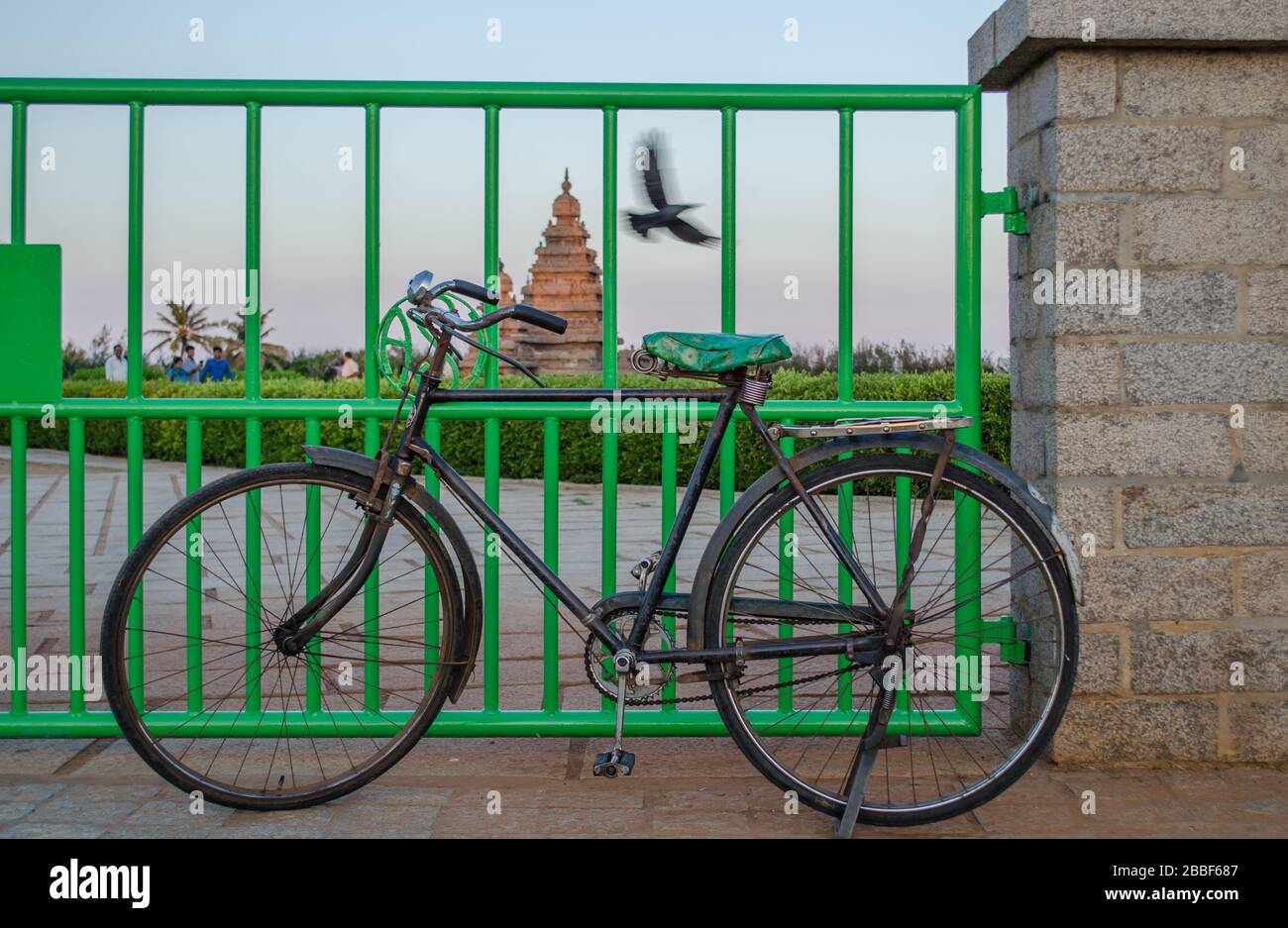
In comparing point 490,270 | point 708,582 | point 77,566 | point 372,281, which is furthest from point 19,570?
point 708,582

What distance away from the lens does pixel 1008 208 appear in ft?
12.1

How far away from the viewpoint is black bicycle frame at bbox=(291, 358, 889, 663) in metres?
3.08

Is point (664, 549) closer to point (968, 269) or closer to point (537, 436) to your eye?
point (968, 269)

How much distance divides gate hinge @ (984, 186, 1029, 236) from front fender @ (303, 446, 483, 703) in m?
1.66

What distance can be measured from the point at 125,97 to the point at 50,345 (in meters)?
0.70

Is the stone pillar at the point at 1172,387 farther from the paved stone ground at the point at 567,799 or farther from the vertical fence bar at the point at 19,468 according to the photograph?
the vertical fence bar at the point at 19,468

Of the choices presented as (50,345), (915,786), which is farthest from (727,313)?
(50,345)

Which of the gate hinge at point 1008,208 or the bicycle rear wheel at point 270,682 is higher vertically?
the gate hinge at point 1008,208

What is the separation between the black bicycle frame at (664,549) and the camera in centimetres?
308

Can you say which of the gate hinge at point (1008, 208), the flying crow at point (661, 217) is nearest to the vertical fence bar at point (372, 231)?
the flying crow at point (661, 217)

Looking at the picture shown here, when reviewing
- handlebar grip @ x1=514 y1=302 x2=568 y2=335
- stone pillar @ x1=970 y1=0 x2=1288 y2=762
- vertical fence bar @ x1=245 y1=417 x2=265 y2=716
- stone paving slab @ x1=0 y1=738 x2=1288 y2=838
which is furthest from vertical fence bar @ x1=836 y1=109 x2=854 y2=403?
vertical fence bar @ x1=245 y1=417 x2=265 y2=716

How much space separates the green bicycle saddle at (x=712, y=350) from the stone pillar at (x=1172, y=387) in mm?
876

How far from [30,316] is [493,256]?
49.8 inches

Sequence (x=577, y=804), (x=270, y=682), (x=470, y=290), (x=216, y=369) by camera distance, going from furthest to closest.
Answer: (x=216, y=369)
(x=270, y=682)
(x=577, y=804)
(x=470, y=290)
